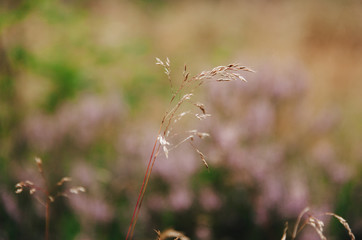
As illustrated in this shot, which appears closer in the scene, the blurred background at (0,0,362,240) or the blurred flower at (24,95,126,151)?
the blurred background at (0,0,362,240)

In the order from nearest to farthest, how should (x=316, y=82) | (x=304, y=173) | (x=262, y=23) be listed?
(x=304, y=173) → (x=316, y=82) → (x=262, y=23)

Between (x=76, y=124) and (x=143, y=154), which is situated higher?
(x=76, y=124)

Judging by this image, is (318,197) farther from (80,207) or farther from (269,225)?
(80,207)

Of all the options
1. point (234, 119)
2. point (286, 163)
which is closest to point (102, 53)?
point (234, 119)

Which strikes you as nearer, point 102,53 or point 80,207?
point 80,207

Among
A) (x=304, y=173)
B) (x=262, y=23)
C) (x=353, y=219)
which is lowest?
(x=353, y=219)

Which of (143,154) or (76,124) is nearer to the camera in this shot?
(143,154)

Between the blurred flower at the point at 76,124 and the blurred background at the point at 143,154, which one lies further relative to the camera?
the blurred flower at the point at 76,124

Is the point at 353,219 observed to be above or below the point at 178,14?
below

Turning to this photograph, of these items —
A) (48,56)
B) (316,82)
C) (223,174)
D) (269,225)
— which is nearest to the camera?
(269,225)

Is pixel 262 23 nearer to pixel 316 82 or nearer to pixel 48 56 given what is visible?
pixel 316 82
